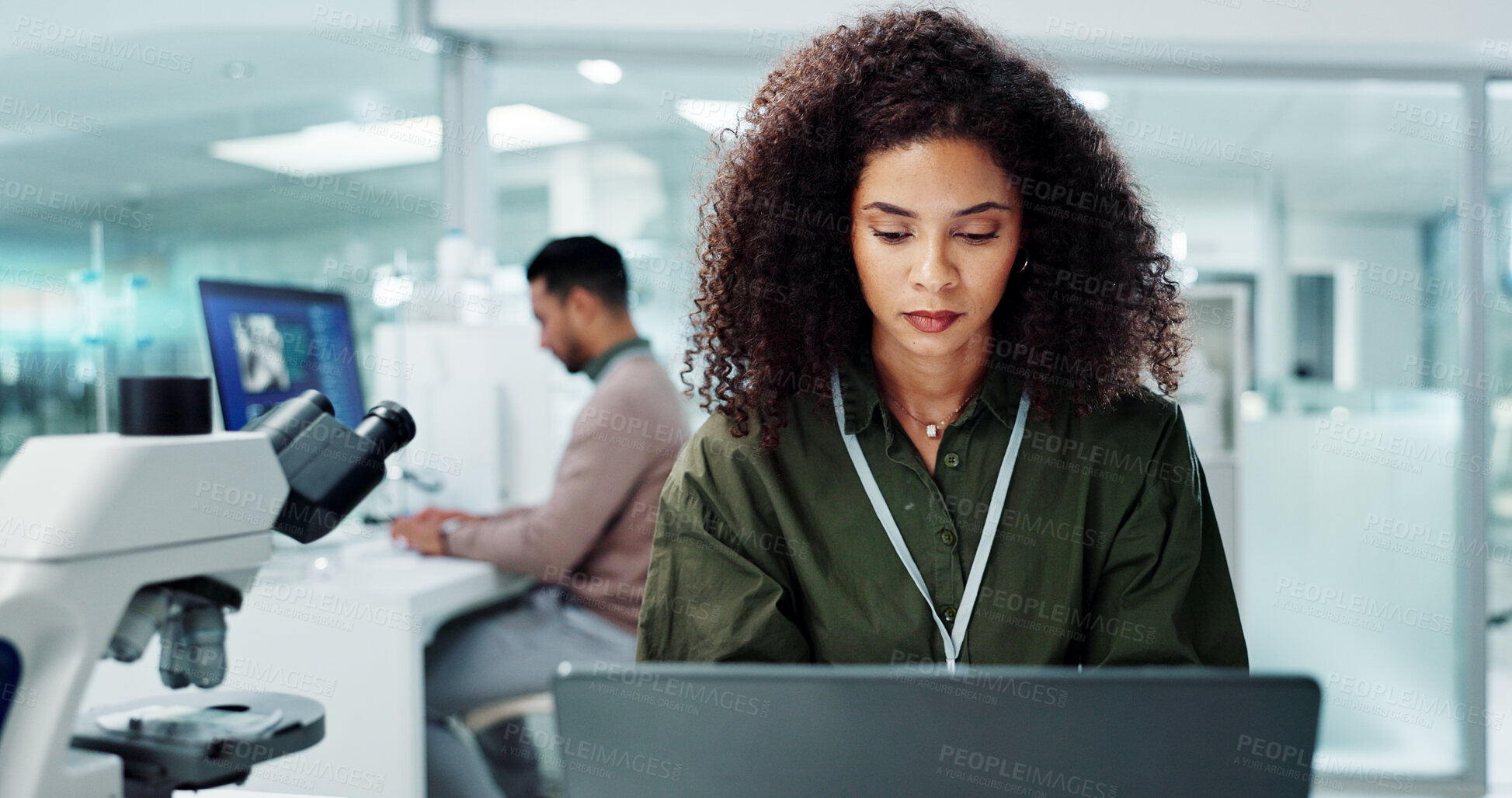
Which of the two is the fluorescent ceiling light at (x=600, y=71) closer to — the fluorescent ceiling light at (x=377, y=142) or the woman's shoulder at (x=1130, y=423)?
the fluorescent ceiling light at (x=377, y=142)

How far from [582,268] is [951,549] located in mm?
1552

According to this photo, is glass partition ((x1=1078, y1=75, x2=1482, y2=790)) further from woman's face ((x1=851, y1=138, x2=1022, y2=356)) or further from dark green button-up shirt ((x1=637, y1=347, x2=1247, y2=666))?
woman's face ((x1=851, y1=138, x2=1022, y2=356))

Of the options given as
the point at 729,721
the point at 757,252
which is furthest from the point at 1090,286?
the point at 729,721

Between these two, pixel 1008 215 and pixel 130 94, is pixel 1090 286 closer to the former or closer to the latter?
pixel 1008 215

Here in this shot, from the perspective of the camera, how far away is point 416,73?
3.01 meters

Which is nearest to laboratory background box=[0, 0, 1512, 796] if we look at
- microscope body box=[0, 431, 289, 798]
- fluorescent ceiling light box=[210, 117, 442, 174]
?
fluorescent ceiling light box=[210, 117, 442, 174]

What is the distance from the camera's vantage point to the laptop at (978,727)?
551mm

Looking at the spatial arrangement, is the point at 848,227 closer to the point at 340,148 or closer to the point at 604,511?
the point at 604,511

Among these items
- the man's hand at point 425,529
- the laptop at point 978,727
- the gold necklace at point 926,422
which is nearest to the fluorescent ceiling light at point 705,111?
the man's hand at point 425,529

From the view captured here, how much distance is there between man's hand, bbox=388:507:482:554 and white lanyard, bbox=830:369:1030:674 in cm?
135

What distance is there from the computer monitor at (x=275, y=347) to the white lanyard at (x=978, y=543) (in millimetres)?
1200

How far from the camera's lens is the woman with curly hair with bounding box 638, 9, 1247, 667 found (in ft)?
3.51

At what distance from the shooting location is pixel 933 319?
1062mm

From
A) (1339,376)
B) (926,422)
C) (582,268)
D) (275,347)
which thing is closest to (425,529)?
(275,347)
